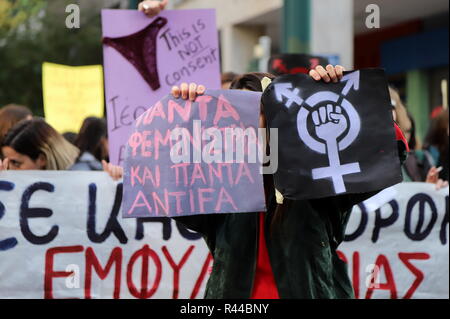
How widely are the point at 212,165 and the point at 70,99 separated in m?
4.97

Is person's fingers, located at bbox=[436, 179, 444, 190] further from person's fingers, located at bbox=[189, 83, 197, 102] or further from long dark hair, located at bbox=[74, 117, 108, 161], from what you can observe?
person's fingers, located at bbox=[189, 83, 197, 102]

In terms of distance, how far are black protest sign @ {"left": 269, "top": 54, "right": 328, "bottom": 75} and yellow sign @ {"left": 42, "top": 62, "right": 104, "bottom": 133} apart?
73.9 inches

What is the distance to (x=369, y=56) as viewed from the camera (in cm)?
1758

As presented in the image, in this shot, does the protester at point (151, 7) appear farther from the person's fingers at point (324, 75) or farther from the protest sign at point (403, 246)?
the person's fingers at point (324, 75)

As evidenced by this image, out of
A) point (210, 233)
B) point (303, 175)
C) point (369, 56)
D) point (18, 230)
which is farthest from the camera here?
point (369, 56)

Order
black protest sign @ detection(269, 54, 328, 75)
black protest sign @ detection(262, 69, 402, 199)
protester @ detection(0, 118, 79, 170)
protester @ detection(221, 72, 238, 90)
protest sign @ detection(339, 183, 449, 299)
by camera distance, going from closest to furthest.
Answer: black protest sign @ detection(262, 69, 402, 199) < protester @ detection(0, 118, 79, 170) < protest sign @ detection(339, 183, 449, 299) < protester @ detection(221, 72, 238, 90) < black protest sign @ detection(269, 54, 328, 75)

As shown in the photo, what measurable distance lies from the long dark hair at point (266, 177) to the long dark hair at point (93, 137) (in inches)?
100

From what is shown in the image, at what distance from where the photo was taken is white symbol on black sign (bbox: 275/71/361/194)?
114 inches

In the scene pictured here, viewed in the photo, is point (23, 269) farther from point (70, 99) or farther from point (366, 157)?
point (70, 99)

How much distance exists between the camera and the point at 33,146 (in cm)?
484

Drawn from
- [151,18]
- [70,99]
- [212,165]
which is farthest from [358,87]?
[70,99]

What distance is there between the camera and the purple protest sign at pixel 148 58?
15.0 feet

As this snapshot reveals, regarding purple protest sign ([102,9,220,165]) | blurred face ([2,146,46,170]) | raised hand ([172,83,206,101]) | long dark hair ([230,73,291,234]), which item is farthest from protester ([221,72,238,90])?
raised hand ([172,83,206,101])

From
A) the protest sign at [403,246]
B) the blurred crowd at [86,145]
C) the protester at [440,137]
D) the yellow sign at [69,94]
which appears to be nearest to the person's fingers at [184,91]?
the blurred crowd at [86,145]
